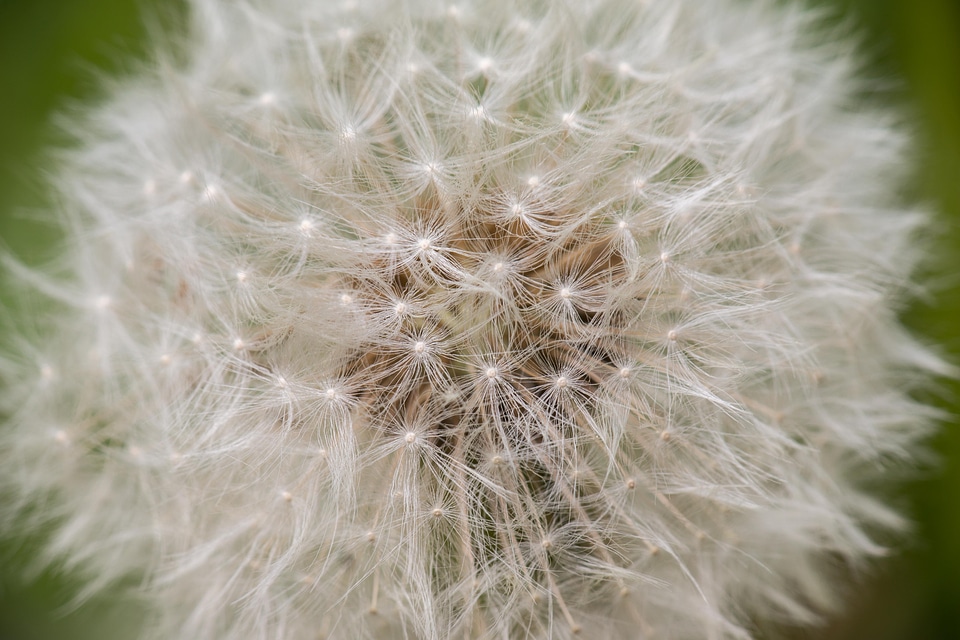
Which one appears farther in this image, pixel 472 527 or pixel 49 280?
pixel 49 280

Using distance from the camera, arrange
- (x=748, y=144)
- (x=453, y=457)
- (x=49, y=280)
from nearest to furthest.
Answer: (x=453, y=457), (x=748, y=144), (x=49, y=280)

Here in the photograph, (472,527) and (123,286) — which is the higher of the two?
(123,286)

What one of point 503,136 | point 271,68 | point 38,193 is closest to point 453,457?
point 503,136

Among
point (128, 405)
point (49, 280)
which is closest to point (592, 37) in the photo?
point (128, 405)

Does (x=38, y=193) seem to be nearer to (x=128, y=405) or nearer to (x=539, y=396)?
(x=128, y=405)

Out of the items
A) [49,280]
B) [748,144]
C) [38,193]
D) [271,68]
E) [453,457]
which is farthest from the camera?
[38,193]

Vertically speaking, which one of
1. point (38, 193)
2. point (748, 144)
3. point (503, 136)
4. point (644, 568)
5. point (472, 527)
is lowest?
point (644, 568)
